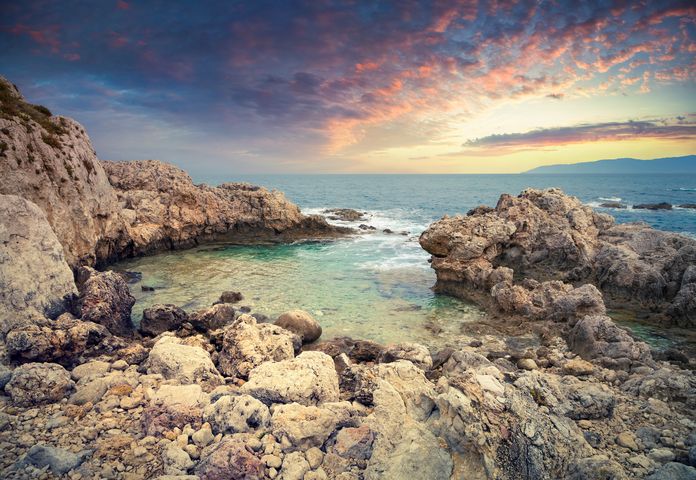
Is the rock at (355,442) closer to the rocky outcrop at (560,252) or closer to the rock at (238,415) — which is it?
the rock at (238,415)

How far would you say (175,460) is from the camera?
21.8 ft

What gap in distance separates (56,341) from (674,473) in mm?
15790

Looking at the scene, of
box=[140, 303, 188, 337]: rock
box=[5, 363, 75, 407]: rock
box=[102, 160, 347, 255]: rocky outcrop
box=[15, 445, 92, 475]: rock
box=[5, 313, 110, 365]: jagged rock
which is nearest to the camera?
box=[15, 445, 92, 475]: rock

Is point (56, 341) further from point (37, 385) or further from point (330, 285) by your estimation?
point (330, 285)

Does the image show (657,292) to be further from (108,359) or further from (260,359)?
(108,359)

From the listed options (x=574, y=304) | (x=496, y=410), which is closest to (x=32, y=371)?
(x=496, y=410)

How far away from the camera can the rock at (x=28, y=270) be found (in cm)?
1268

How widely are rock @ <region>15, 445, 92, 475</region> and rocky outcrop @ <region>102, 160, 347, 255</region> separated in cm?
Answer: 2867

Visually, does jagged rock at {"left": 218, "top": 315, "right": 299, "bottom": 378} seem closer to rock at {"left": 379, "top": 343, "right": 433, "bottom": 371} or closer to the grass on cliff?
rock at {"left": 379, "top": 343, "right": 433, "bottom": 371}

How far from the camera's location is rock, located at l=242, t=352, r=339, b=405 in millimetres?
8461

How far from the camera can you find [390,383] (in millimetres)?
8695

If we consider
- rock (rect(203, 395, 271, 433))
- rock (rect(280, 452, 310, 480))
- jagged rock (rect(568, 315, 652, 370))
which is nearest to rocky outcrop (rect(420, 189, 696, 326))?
jagged rock (rect(568, 315, 652, 370))

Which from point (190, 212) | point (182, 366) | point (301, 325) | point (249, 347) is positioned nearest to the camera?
point (182, 366)

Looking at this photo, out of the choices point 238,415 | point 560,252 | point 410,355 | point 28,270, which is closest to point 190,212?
point 28,270
